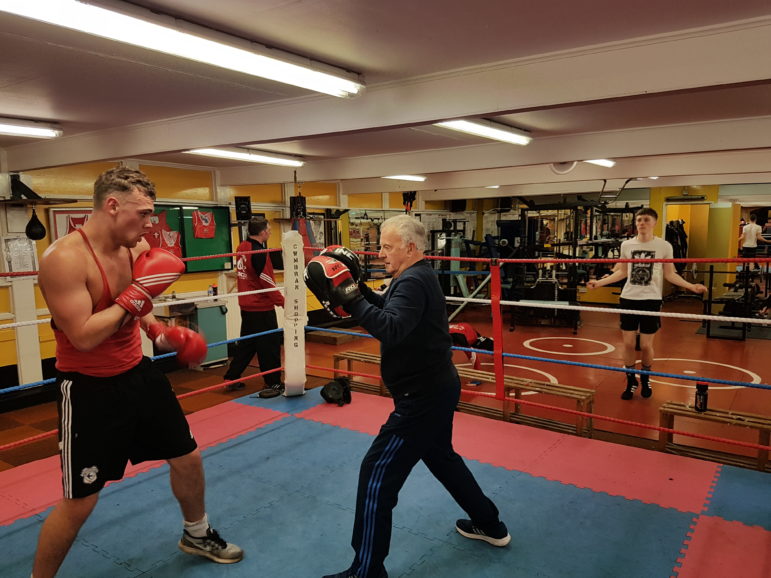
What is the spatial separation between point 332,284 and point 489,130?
3.00 meters

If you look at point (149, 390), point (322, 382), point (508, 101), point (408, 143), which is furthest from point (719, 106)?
point (149, 390)

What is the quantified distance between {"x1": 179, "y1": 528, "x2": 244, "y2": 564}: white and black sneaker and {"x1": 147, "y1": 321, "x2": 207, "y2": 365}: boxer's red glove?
2.08 feet

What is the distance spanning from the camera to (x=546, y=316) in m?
8.20

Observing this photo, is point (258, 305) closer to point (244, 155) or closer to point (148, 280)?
point (244, 155)

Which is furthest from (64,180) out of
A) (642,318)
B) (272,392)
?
(642,318)

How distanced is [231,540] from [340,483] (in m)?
0.57

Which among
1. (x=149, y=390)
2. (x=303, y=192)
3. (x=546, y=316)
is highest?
(x=303, y=192)

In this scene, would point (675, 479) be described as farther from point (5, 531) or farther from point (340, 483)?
point (5, 531)

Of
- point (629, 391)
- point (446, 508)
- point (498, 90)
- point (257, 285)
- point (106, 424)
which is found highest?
point (498, 90)

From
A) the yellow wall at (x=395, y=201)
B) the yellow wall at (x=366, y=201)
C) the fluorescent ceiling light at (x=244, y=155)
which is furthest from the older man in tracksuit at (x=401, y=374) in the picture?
the yellow wall at (x=395, y=201)

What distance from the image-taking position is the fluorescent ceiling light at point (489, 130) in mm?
3922

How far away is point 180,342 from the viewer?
5.69 feet

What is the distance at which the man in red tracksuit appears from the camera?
4.12 metres

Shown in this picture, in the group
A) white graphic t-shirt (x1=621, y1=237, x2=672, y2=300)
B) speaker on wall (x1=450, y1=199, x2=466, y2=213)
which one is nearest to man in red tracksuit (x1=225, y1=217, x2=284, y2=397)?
white graphic t-shirt (x1=621, y1=237, x2=672, y2=300)
